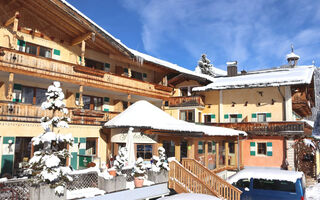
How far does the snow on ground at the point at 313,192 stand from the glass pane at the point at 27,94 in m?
17.7

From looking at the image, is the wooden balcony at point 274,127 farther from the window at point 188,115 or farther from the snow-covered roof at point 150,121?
the snow-covered roof at point 150,121

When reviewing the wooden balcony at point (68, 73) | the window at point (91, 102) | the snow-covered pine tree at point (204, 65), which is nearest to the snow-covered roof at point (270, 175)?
the wooden balcony at point (68, 73)

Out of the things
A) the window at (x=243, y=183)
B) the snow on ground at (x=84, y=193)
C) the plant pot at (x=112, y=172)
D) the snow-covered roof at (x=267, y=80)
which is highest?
the snow-covered roof at (x=267, y=80)

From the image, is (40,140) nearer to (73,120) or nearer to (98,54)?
(73,120)

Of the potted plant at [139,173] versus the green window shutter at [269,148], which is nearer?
the potted plant at [139,173]

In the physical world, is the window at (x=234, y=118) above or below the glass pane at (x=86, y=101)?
below

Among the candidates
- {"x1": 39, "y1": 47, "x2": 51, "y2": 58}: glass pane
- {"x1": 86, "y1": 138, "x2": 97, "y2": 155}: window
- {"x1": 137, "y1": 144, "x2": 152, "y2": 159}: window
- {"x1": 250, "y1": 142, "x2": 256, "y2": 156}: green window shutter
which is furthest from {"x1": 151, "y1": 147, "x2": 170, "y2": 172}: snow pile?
{"x1": 250, "y1": 142, "x2": 256, "y2": 156}: green window shutter

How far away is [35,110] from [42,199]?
8.75 metres

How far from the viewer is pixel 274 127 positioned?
23.8 meters

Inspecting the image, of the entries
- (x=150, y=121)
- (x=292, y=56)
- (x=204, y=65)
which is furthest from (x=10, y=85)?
(x=204, y=65)

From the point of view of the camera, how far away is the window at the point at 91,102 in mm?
21259

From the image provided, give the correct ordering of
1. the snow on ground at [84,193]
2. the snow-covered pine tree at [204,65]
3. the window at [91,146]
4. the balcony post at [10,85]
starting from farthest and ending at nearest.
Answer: the snow-covered pine tree at [204,65]
the window at [91,146]
the balcony post at [10,85]
the snow on ground at [84,193]

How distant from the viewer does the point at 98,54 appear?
878 inches

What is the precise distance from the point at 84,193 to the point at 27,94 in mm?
10397
